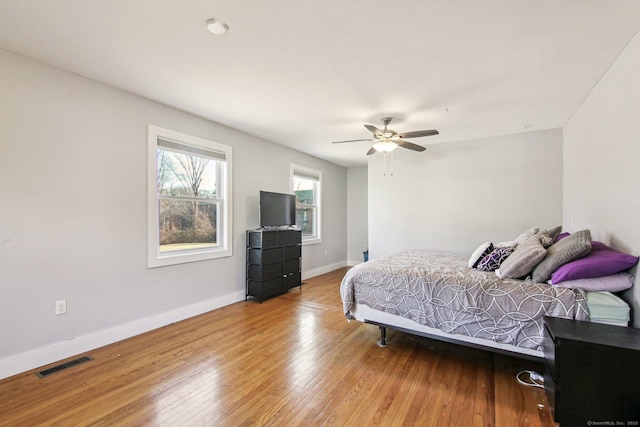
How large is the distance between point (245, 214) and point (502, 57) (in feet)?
11.8

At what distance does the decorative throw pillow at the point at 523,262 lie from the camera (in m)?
2.38

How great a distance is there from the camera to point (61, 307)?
2.61m

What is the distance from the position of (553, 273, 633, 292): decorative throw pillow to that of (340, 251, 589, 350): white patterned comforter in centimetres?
8

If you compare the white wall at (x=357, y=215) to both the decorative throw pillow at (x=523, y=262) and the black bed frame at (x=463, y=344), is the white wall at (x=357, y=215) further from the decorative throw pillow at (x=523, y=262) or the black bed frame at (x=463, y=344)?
the decorative throw pillow at (x=523, y=262)

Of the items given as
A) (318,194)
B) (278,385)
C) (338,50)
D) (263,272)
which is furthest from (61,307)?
(318,194)

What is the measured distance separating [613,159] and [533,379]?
1.82m

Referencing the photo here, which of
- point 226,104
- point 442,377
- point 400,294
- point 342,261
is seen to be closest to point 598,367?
point 442,377

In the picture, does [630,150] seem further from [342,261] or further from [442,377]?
[342,261]

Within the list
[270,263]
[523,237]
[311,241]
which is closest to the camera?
[523,237]

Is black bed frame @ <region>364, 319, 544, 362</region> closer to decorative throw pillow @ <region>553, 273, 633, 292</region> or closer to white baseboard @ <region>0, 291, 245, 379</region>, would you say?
decorative throw pillow @ <region>553, 273, 633, 292</region>

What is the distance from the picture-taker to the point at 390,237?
546 centimetres

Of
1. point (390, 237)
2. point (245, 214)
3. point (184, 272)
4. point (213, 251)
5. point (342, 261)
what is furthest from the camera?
point (342, 261)

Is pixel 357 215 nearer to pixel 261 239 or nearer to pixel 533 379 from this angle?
pixel 261 239

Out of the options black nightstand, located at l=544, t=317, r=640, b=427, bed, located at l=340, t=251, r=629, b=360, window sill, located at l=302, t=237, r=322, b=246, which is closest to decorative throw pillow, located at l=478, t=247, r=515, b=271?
bed, located at l=340, t=251, r=629, b=360
